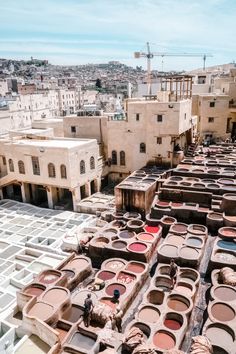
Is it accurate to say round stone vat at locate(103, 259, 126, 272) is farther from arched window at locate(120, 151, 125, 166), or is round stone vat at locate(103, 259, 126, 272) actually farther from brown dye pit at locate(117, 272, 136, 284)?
arched window at locate(120, 151, 125, 166)

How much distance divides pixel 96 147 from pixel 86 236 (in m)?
12.4

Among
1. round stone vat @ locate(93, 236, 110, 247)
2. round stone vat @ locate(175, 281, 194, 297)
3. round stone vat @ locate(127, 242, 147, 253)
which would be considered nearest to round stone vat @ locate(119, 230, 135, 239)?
round stone vat @ locate(93, 236, 110, 247)

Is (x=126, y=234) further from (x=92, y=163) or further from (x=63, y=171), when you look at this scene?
(x=92, y=163)

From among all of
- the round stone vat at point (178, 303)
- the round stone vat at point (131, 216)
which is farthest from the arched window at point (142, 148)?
the round stone vat at point (178, 303)

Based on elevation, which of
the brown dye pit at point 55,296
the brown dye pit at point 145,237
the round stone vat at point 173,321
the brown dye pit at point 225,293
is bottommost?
the round stone vat at point 173,321

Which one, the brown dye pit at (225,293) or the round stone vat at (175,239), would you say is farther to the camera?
the round stone vat at (175,239)

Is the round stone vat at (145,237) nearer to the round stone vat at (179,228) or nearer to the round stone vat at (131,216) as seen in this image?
the round stone vat at (179,228)

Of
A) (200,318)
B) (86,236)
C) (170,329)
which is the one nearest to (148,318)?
(170,329)

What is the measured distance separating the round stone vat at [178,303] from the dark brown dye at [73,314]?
5.01m

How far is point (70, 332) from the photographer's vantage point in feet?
50.1

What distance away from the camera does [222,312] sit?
53.4 ft

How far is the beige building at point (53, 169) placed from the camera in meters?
31.2

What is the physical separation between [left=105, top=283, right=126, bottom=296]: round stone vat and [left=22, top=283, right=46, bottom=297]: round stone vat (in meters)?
3.89

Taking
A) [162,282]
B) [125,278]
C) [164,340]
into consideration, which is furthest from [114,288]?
[164,340]
